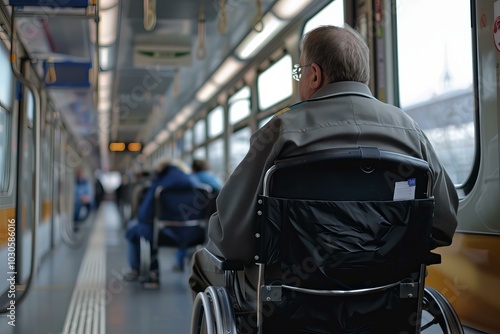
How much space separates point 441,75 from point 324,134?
1399mm

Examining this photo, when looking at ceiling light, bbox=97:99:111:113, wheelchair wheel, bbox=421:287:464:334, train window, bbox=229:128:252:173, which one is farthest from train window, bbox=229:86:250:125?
wheelchair wheel, bbox=421:287:464:334

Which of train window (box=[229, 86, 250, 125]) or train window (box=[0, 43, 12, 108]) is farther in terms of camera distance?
train window (box=[229, 86, 250, 125])

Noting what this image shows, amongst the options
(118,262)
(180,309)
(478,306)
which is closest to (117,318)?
(180,309)

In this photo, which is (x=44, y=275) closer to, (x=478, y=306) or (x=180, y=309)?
(x=180, y=309)

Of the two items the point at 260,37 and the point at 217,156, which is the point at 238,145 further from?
the point at 260,37

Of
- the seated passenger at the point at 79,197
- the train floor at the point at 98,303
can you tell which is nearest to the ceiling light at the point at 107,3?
the train floor at the point at 98,303

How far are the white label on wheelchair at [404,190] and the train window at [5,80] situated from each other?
2.78 meters

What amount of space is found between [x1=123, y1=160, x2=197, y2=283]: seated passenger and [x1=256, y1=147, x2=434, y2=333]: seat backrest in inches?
139

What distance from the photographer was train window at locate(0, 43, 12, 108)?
3613 millimetres

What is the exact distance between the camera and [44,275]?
595 cm

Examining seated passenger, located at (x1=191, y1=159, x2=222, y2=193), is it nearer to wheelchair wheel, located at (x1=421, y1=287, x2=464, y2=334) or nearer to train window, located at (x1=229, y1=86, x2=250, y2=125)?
train window, located at (x1=229, y1=86, x2=250, y2=125)

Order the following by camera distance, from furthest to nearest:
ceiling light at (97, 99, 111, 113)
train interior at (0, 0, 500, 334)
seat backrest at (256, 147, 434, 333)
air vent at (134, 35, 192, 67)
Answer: ceiling light at (97, 99, 111, 113)
air vent at (134, 35, 192, 67)
train interior at (0, 0, 500, 334)
seat backrest at (256, 147, 434, 333)

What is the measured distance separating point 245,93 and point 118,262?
2708mm

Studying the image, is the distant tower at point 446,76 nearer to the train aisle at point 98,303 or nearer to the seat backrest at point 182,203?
the train aisle at point 98,303
